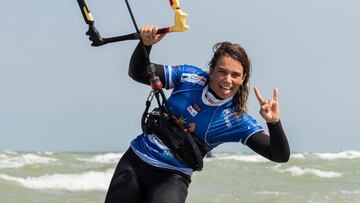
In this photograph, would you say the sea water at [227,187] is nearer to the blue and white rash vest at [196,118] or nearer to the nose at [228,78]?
the blue and white rash vest at [196,118]

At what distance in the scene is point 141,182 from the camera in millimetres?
4371

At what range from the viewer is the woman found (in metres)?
4.27

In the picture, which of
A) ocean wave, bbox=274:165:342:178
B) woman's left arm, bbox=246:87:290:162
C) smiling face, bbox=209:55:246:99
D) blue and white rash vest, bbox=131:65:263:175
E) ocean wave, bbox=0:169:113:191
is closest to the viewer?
woman's left arm, bbox=246:87:290:162

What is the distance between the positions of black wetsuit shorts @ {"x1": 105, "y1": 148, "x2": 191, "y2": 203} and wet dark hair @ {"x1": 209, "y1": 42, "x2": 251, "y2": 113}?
1.86 feet

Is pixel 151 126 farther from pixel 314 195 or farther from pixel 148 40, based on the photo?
pixel 314 195

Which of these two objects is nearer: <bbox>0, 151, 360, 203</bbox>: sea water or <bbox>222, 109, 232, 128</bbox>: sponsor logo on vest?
<bbox>222, 109, 232, 128</bbox>: sponsor logo on vest

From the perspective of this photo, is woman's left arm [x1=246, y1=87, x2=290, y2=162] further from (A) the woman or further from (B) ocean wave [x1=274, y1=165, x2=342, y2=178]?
(B) ocean wave [x1=274, y1=165, x2=342, y2=178]

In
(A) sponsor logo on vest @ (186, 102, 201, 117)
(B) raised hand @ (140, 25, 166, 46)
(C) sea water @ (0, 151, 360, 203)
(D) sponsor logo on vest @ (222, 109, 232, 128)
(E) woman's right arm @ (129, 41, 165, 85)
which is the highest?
(B) raised hand @ (140, 25, 166, 46)

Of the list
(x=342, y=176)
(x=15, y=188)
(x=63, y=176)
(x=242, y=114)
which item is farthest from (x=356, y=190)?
(x=242, y=114)

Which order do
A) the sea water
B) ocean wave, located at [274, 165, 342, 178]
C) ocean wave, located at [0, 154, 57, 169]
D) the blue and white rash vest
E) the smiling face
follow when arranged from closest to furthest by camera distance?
1. the smiling face
2. the blue and white rash vest
3. the sea water
4. ocean wave, located at [274, 165, 342, 178]
5. ocean wave, located at [0, 154, 57, 169]

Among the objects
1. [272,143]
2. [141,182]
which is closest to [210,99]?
[272,143]

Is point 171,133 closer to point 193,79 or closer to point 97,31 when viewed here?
point 193,79

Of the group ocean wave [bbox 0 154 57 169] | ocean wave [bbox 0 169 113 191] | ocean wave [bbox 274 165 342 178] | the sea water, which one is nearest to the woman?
the sea water

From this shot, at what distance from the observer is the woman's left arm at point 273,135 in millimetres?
4098
